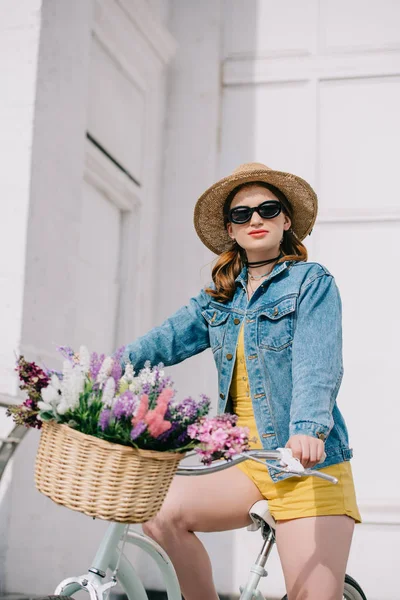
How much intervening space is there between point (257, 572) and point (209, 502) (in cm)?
26

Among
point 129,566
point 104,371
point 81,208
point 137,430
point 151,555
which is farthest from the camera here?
point 81,208

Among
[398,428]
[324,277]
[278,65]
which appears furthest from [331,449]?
[278,65]

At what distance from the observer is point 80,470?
1697 mm

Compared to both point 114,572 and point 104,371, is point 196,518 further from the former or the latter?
point 104,371

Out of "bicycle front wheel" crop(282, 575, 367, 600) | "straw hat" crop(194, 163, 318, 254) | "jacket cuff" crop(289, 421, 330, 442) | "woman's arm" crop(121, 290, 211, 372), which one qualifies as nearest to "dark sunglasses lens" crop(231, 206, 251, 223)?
"straw hat" crop(194, 163, 318, 254)

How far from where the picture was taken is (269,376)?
2.34 metres

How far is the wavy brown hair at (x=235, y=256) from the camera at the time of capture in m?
2.53

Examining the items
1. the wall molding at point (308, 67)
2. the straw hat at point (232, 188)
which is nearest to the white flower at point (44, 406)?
the straw hat at point (232, 188)

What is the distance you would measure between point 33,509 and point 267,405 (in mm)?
1822

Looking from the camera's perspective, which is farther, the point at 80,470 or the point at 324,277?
the point at 324,277

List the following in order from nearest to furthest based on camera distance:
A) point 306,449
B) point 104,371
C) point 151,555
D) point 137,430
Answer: point 137,430 < point 104,371 < point 306,449 < point 151,555

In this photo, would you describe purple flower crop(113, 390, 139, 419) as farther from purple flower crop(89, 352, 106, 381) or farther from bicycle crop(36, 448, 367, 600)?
bicycle crop(36, 448, 367, 600)

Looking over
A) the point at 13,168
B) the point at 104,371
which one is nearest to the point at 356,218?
the point at 13,168

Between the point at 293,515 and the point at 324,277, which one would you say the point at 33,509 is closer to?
the point at 293,515
